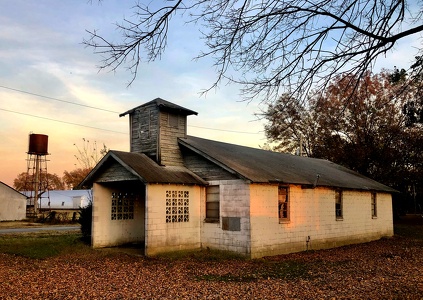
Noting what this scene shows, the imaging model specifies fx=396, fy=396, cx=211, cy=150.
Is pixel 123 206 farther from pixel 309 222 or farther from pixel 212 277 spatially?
pixel 309 222

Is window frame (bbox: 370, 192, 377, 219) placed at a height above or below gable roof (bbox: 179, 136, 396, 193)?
below

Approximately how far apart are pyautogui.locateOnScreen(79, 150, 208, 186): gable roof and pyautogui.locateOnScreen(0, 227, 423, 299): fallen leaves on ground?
2.85 m

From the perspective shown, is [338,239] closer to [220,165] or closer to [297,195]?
[297,195]

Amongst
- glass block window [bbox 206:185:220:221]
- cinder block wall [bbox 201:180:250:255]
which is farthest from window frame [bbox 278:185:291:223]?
glass block window [bbox 206:185:220:221]

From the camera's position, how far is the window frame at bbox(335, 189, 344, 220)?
19.3m

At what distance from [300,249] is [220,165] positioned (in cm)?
498

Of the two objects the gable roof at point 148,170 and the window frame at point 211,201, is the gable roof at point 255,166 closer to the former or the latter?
the gable roof at point 148,170

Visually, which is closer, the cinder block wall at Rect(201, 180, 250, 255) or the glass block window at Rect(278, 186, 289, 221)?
the cinder block wall at Rect(201, 180, 250, 255)

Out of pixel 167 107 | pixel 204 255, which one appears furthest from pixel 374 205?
pixel 167 107

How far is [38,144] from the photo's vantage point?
49.2 meters

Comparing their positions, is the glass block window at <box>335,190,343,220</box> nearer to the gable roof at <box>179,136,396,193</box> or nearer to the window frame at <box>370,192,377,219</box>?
the gable roof at <box>179,136,396,193</box>

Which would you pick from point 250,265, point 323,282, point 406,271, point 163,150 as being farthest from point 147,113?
point 406,271

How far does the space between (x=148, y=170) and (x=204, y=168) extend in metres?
2.50

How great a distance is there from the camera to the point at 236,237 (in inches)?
568
